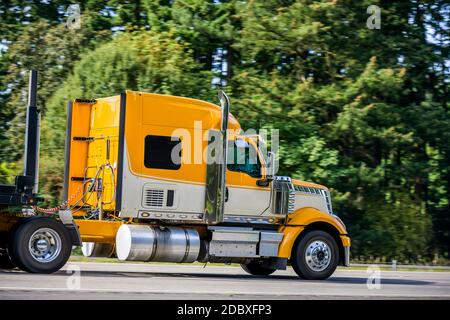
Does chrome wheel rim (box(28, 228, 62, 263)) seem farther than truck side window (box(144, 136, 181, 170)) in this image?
No

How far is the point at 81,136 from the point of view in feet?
55.3

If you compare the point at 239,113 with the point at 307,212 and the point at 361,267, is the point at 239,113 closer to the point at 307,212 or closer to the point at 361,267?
the point at 361,267

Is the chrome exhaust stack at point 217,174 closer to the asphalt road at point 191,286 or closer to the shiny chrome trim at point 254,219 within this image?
the shiny chrome trim at point 254,219

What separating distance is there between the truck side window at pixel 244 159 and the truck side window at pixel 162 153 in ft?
3.74

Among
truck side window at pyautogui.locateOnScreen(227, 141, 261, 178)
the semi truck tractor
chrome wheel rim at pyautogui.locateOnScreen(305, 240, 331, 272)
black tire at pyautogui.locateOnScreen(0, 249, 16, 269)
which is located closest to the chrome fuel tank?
the semi truck tractor

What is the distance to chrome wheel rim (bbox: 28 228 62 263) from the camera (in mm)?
14633

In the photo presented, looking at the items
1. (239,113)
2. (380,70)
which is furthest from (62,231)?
(380,70)

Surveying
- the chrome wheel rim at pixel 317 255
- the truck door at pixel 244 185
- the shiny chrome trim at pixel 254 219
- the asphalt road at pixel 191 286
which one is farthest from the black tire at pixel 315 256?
the truck door at pixel 244 185

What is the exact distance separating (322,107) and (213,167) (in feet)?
50.6

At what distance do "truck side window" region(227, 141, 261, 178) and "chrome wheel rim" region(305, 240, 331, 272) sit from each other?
1802mm

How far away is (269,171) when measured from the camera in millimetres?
16891

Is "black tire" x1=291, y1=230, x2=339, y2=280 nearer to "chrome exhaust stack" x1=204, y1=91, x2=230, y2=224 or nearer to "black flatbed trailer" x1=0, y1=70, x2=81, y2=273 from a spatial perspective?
"chrome exhaust stack" x1=204, y1=91, x2=230, y2=224

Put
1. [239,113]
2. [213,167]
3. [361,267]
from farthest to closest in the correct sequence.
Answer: [239,113]
[361,267]
[213,167]
